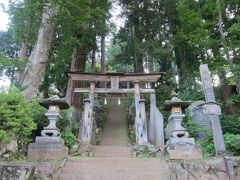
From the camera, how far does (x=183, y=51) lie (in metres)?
16.9

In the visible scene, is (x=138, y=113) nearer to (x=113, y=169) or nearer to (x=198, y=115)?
(x=198, y=115)

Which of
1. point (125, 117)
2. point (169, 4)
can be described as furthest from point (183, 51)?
point (125, 117)

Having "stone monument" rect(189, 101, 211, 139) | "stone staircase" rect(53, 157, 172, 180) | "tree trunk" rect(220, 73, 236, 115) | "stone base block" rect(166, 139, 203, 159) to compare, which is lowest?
"stone staircase" rect(53, 157, 172, 180)

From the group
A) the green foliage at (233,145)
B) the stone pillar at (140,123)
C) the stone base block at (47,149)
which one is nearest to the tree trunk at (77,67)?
the stone pillar at (140,123)

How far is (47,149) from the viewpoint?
24.7 feet

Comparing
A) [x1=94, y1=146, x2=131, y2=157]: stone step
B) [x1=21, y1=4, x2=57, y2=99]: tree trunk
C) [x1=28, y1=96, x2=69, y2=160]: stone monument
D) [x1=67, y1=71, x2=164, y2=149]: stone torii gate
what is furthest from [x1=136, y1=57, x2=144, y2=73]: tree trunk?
[x1=28, y1=96, x2=69, y2=160]: stone monument

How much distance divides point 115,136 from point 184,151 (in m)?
5.29

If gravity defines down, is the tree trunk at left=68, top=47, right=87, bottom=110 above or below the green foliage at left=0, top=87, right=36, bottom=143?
above

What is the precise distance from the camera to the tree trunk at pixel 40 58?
377 inches

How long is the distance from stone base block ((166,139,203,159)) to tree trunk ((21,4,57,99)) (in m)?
5.07

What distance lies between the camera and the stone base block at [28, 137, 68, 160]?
24.2 ft

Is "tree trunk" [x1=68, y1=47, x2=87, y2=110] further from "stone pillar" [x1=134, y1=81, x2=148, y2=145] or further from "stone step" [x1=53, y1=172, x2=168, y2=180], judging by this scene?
"stone step" [x1=53, y1=172, x2=168, y2=180]

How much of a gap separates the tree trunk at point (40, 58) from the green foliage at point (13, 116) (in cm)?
262

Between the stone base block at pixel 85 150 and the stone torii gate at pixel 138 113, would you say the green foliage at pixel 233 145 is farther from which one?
the stone base block at pixel 85 150
